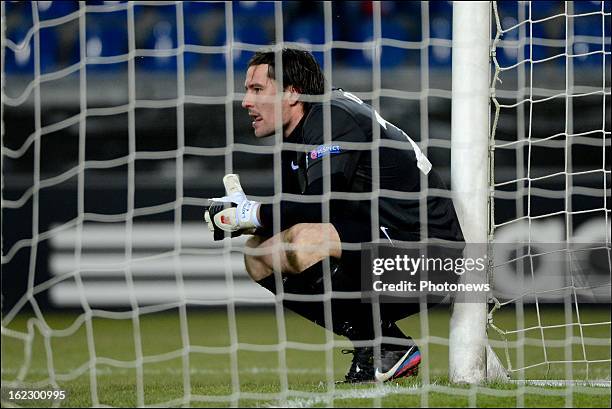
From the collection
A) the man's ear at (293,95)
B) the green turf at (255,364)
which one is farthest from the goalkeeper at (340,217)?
the green turf at (255,364)

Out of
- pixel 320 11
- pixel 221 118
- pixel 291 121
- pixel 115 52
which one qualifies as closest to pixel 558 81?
pixel 320 11

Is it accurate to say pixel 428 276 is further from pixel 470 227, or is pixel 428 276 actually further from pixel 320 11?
pixel 320 11

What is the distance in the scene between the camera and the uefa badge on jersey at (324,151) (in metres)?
3.35

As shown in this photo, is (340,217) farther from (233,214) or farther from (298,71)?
(298,71)

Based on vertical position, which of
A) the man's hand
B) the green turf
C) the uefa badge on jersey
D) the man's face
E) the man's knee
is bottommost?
the green turf

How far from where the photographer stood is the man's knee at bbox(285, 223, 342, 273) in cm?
349

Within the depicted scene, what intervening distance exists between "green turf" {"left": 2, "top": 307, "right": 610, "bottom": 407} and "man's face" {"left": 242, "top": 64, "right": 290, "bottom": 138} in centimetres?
86

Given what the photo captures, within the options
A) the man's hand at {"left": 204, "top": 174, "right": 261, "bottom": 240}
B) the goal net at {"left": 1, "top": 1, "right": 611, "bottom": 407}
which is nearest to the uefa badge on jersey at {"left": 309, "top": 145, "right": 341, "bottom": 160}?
the man's hand at {"left": 204, "top": 174, "right": 261, "bottom": 240}

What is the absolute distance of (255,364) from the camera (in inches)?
209

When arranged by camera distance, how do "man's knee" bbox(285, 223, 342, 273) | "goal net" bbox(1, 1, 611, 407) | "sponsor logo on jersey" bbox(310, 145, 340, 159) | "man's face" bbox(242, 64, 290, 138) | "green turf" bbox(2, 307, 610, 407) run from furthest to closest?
"goal net" bbox(1, 1, 611, 407) → "man's face" bbox(242, 64, 290, 138) → "man's knee" bbox(285, 223, 342, 273) → "sponsor logo on jersey" bbox(310, 145, 340, 159) → "green turf" bbox(2, 307, 610, 407)

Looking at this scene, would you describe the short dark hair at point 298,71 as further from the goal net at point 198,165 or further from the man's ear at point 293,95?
the goal net at point 198,165

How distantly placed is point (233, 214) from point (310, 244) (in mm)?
305

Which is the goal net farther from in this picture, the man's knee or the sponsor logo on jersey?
the sponsor logo on jersey

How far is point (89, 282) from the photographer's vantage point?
7.30m
